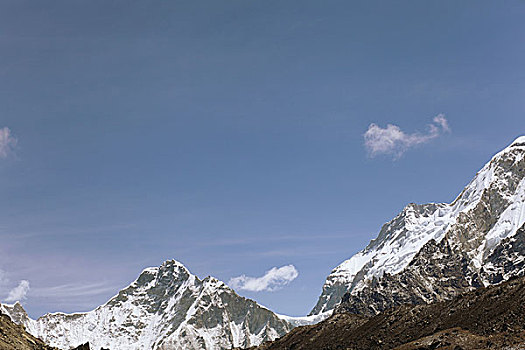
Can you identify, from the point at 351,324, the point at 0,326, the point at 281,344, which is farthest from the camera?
the point at 281,344

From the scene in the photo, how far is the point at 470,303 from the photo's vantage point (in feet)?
399

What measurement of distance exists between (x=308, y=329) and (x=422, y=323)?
212 feet

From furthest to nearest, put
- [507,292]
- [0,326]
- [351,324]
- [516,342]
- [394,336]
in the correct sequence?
[351,324] → [394,336] → [507,292] → [0,326] → [516,342]

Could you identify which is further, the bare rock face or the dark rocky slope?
the dark rocky slope

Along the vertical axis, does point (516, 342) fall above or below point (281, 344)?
below

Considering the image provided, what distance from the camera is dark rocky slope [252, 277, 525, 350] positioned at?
94688 millimetres

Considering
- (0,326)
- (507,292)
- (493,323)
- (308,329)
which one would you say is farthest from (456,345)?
(308,329)

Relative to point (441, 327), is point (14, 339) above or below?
above

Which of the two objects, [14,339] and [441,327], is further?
[441,327]

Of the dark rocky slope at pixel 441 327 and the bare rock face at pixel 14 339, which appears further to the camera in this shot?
the dark rocky slope at pixel 441 327

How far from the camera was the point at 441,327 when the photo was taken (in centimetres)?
11788

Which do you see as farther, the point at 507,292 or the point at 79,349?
the point at 507,292

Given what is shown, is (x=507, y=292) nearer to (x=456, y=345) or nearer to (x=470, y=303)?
(x=470, y=303)

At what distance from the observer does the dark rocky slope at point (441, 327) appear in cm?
9469
